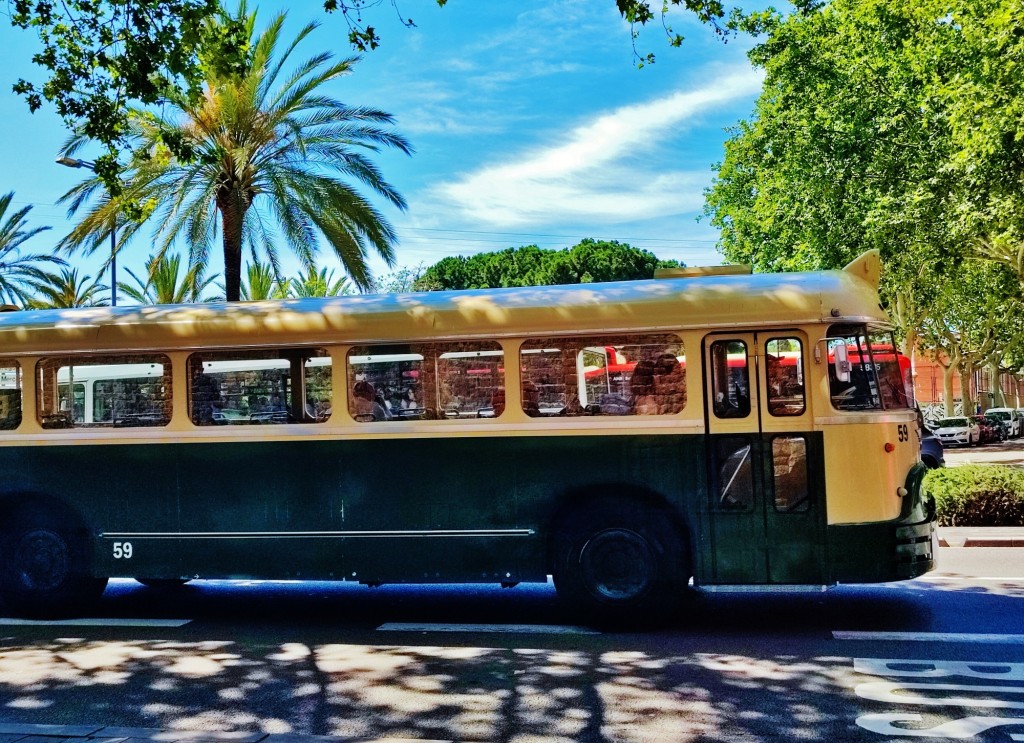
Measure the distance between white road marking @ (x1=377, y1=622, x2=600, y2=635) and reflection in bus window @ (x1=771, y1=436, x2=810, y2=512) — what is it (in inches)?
74.7

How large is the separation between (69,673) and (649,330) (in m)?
5.16

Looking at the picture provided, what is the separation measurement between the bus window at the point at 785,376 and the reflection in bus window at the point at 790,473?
242 millimetres

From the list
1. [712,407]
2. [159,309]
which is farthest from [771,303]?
[159,309]

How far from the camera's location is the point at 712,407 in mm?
7914

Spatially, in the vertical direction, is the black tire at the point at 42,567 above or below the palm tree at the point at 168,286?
below

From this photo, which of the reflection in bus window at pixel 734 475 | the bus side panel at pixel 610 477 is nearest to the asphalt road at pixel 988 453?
the reflection in bus window at pixel 734 475

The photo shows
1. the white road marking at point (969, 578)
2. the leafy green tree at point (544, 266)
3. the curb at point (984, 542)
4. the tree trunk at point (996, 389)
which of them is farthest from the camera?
the leafy green tree at point (544, 266)

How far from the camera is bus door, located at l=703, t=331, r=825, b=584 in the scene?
775 centimetres

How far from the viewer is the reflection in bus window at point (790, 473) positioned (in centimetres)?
776

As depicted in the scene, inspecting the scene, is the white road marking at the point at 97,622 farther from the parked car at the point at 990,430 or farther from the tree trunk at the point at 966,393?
the tree trunk at the point at 966,393

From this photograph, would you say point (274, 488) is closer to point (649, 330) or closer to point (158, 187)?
point (649, 330)

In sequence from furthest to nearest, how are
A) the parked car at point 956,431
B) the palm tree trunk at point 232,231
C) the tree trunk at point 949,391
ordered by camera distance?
the tree trunk at point 949,391, the parked car at point 956,431, the palm tree trunk at point 232,231

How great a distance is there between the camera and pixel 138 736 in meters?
5.15

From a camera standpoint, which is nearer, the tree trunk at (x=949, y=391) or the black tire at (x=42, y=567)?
the black tire at (x=42, y=567)
